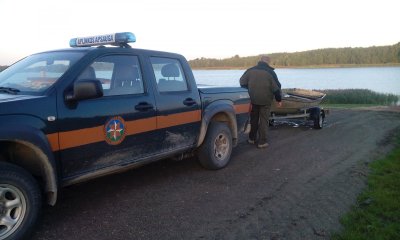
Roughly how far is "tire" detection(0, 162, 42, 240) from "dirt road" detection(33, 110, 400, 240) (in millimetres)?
396

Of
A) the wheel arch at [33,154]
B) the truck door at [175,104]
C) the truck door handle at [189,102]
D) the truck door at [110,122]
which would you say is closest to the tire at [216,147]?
A: the truck door at [175,104]

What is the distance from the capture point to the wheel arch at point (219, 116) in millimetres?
6195

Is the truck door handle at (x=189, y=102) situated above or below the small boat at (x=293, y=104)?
above

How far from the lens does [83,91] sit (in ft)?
13.2

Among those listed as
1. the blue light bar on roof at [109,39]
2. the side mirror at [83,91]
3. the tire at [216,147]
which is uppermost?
the blue light bar on roof at [109,39]

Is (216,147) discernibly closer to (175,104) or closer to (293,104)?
(175,104)

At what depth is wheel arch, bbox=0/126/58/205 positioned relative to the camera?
11.9 ft

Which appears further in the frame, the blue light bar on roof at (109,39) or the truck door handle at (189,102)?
the truck door handle at (189,102)

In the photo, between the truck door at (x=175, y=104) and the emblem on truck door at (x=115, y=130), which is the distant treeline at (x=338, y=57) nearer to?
the truck door at (x=175, y=104)

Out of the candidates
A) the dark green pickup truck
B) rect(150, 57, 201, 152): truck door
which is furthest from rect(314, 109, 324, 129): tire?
rect(150, 57, 201, 152): truck door

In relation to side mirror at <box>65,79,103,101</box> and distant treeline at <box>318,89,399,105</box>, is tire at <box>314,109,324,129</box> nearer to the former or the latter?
side mirror at <box>65,79,103,101</box>

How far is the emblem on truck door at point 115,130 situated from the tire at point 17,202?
0.97 m

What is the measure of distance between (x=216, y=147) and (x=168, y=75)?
1.61 metres

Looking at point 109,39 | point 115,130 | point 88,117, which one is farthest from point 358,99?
point 88,117
